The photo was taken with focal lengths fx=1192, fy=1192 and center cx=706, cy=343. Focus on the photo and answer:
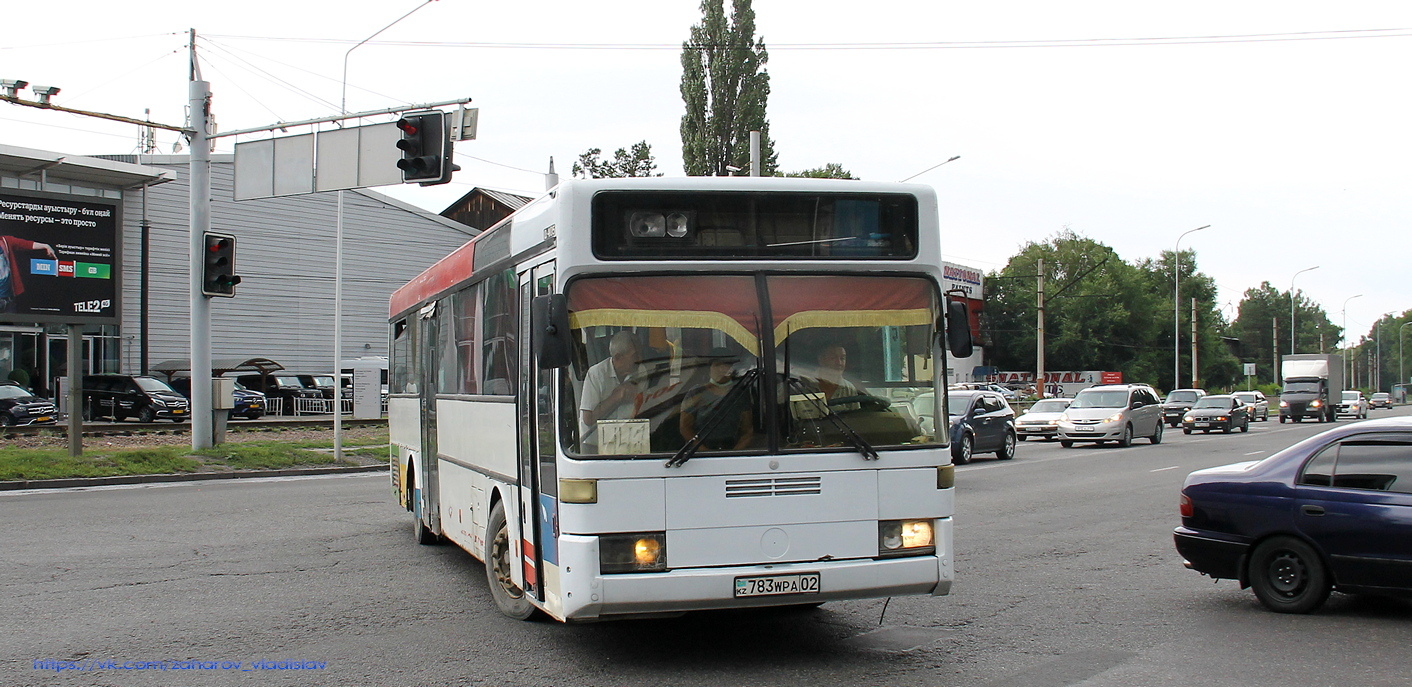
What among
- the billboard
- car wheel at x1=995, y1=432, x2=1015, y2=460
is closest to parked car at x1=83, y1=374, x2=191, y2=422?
the billboard

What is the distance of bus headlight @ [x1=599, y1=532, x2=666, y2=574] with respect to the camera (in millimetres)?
5863

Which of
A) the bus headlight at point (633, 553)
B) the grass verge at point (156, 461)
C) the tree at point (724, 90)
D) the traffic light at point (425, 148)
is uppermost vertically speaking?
the tree at point (724, 90)

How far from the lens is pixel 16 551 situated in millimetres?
10938

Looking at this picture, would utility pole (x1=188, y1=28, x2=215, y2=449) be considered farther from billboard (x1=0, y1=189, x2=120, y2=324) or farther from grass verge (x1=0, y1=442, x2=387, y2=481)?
billboard (x1=0, y1=189, x2=120, y2=324)

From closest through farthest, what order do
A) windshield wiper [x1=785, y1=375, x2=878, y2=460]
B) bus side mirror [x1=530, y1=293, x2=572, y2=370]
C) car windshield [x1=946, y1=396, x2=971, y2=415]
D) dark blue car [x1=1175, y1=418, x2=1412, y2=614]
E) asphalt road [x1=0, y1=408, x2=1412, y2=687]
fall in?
bus side mirror [x1=530, y1=293, x2=572, y2=370] → windshield wiper [x1=785, y1=375, x2=878, y2=460] → asphalt road [x1=0, y1=408, x2=1412, y2=687] → dark blue car [x1=1175, y1=418, x2=1412, y2=614] → car windshield [x1=946, y1=396, x2=971, y2=415]

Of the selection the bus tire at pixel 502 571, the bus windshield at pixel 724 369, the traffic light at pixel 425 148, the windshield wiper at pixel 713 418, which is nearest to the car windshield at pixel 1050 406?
the traffic light at pixel 425 148

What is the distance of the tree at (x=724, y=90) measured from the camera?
48.4 meters

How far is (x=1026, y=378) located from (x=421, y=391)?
9147 centimetres

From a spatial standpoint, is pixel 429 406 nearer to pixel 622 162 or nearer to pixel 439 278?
pixel 439 278

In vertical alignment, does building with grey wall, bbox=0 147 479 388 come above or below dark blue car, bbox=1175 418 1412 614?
above

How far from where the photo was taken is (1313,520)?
7.58 meters

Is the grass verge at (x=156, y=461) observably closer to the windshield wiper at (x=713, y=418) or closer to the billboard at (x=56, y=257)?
the windshield wiper at (x=713, y=418)

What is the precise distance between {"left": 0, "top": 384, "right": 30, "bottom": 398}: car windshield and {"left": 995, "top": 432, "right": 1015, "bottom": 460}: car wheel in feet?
88.1

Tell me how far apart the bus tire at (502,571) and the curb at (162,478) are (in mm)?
13334
